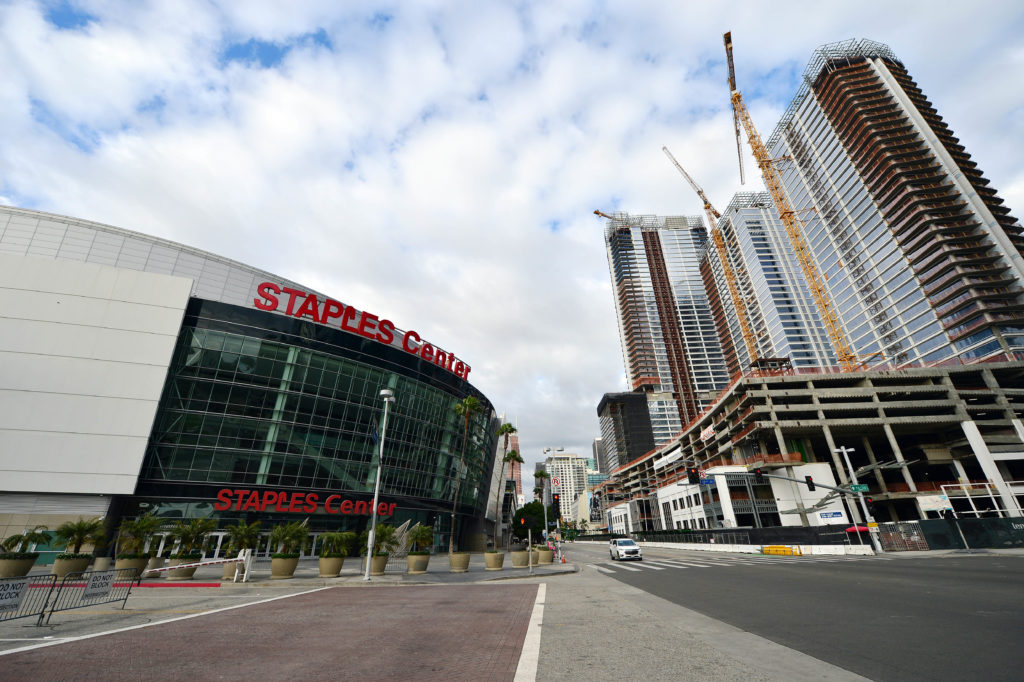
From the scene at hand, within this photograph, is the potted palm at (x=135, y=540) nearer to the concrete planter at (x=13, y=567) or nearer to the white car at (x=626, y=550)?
the concrete planter at (x=13, y=567)

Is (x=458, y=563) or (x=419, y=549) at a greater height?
(x=419, y=549)

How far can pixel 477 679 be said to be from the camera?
546cm

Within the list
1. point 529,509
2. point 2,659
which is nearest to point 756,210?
point 529,509

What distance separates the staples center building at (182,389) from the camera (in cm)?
3103

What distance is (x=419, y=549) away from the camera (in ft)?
97.7

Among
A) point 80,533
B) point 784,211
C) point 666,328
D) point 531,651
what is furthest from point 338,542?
point 666,328

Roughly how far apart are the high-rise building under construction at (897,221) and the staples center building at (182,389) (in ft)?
333

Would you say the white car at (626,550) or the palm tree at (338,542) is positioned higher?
the palm tree at (338,542)

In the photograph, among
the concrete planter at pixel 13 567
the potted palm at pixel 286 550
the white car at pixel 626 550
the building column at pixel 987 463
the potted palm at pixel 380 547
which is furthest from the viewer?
the building column at pixel 987 463

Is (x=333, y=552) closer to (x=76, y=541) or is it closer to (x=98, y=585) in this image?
(x=76, y=541)

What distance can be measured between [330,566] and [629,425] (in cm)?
14637

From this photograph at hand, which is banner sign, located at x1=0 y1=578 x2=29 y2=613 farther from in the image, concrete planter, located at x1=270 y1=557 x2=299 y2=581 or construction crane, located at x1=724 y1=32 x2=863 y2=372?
construction crane, located at x1=724 y1=32 x2=863 y2=372

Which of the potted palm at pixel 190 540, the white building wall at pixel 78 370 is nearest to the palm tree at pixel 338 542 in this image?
the potted palm at pixel 190 540

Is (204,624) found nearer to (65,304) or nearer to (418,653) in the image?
(418,653)
